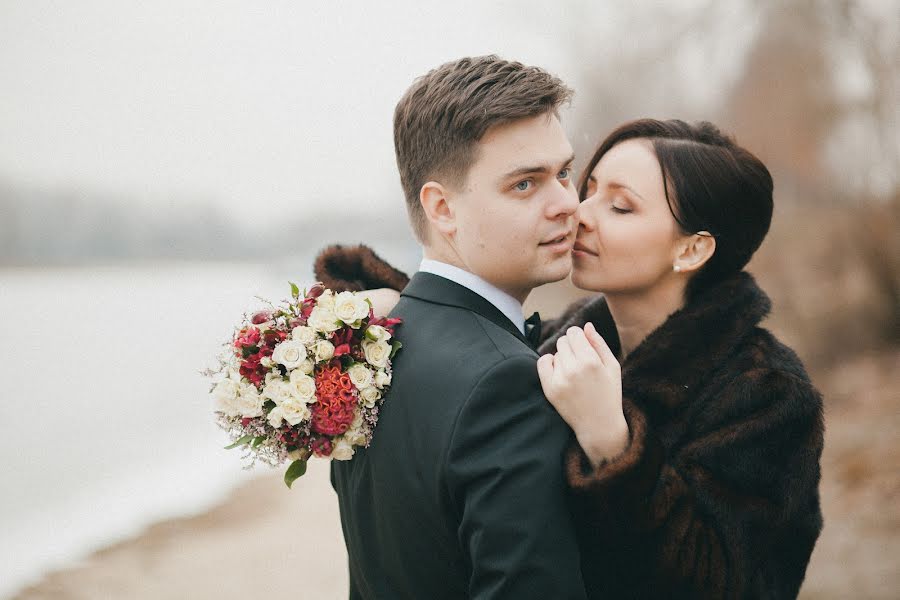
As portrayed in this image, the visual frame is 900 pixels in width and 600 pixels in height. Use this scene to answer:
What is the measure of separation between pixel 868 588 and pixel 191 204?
26042 millimetres

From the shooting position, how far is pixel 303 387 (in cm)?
190

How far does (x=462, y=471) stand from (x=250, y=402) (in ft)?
2.26

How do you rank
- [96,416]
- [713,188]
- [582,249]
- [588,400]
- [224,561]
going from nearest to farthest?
[588,400]
[713,188]
[582,249]
[224,561]
[96,416]

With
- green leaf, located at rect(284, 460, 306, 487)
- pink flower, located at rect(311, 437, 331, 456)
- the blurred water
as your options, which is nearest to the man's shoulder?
pink flower, located at rect(311, 437, 331, 456)

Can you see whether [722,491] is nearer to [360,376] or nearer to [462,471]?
[462,471]

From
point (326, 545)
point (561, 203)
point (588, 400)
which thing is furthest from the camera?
point (326, 545)

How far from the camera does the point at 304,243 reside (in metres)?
28.0

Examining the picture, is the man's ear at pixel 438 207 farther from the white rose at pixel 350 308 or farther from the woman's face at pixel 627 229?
the woman's face at pixel 627 229

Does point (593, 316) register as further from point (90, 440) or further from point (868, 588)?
point (90, 440)

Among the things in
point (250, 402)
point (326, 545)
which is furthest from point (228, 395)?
point (326, 545)

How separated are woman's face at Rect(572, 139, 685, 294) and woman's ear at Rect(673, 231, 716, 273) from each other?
0.03 m

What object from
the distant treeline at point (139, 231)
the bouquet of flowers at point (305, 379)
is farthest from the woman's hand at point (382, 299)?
the distant treeline at point (139, 231)

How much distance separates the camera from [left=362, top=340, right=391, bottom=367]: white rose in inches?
74.5

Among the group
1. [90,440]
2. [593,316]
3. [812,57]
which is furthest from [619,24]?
[90,440]
